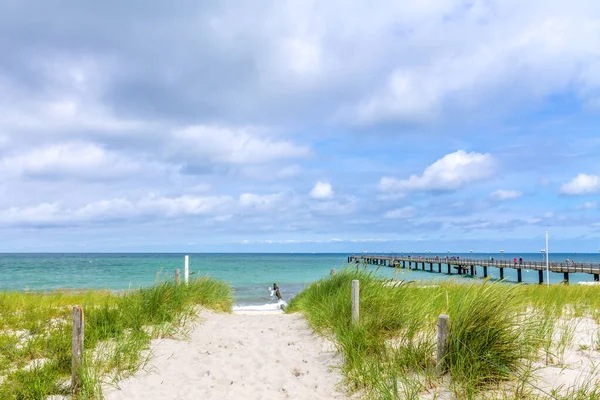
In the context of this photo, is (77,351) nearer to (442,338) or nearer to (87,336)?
(87,336)

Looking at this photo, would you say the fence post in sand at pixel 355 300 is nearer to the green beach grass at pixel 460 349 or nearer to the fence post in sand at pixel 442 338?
the green beach grass at pixel 460 349

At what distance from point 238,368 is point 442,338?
4.05 metres

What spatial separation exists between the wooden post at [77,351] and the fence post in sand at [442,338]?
5212 millimetres

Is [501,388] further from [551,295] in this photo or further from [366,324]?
[551,295]

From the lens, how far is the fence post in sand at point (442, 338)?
19.4 feet

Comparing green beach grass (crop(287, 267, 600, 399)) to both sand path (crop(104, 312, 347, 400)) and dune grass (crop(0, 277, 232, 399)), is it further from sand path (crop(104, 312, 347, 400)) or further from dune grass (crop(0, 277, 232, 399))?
dune grass (crop(0, 277, 232, 399))

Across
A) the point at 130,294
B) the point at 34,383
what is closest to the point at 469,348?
the point at 34,383

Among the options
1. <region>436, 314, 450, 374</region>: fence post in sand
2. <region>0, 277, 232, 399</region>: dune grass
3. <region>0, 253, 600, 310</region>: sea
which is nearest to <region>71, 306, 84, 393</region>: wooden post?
<region>0, 277, 232, 399</region>: dune grass

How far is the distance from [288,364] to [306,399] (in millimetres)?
1718

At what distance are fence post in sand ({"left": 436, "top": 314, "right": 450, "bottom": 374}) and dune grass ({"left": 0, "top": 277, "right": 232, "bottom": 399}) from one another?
4.88 meters

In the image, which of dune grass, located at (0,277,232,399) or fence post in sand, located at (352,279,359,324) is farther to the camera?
fence post in sand, located at (352,279,359,324)

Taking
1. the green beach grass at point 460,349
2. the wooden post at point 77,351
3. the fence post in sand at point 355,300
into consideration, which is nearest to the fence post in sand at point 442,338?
the green beach grass at point 460,349

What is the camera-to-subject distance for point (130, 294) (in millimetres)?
11453

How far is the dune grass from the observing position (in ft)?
20.9
